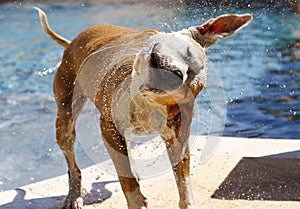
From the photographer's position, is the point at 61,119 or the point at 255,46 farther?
the point at 255,46

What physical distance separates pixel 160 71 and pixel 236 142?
8.85ft

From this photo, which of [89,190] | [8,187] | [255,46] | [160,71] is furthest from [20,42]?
[160,71]

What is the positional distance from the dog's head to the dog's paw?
1.67m

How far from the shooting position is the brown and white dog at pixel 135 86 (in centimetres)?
214

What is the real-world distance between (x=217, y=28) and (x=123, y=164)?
0.81 meters

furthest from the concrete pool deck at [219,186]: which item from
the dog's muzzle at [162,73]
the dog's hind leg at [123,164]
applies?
the dog's muzzle at [162,73]

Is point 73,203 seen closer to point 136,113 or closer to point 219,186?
point 219,186

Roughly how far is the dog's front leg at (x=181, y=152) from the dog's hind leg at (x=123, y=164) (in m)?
0.21

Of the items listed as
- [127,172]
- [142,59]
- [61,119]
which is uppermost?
[142,59]

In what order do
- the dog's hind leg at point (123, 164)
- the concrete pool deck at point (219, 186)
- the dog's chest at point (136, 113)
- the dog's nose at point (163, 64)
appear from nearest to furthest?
the dog's nose at point (163, 64) < the dog's chest at point (136, 113) < the dog's hind leg at point (123, 164) < the concrete pool deck at point (219, 186)

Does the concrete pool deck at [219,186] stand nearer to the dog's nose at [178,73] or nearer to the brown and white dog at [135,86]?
the brown and white dog at [135,86]

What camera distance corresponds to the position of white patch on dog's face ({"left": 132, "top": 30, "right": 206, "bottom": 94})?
2059 mm

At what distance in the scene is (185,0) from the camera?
385 inches

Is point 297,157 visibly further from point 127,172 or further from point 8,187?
point 8,187
